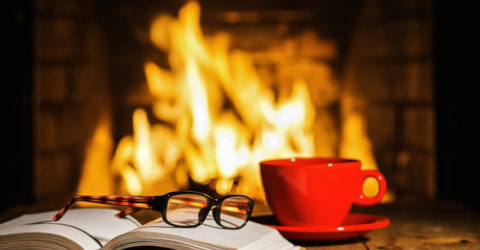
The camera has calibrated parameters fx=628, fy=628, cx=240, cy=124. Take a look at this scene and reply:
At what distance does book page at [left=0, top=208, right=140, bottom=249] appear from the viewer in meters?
0.64

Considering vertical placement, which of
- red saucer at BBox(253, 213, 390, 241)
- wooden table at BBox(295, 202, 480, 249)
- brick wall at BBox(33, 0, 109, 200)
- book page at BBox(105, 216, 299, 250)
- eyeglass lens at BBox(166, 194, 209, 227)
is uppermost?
brick wall at BBox(33, 0, 109, 200)

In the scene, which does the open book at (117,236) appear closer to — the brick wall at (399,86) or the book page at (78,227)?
the book page at (78,227)

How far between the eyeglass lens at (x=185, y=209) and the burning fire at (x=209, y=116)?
115 cm

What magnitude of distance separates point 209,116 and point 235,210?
115 cm

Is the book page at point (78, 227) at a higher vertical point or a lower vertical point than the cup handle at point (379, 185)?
lower

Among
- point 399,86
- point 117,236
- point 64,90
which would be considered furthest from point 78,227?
point 399,86

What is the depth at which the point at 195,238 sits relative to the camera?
61 centimetres

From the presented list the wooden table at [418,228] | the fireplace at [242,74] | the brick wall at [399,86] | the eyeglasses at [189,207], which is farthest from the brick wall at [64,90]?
the eyeglasses at [189,207]

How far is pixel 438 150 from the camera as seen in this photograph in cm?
166

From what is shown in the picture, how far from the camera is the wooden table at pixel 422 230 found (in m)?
0.78

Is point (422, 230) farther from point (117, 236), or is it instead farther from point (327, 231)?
point (117, 236)

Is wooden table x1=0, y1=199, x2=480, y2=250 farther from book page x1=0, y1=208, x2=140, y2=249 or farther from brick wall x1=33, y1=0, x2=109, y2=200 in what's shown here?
brick wall x1=33, y1=0, x2=109, y2=200

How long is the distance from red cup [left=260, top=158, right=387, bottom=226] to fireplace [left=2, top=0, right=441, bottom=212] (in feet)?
3.48

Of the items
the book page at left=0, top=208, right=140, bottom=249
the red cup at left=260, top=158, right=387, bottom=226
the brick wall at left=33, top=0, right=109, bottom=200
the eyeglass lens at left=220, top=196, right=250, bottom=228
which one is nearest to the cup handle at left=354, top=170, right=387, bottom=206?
the red cup at left=260, top=158, right=387, bottom=226
